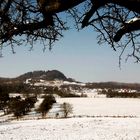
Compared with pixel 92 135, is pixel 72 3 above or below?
above

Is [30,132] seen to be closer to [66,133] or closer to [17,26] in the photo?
[66,133]

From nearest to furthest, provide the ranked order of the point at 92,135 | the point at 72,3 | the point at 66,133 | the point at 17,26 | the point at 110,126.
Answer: the point at 72,3
the point at 17,26
the point at 92,135
the point at 66,133
the point at 110,126

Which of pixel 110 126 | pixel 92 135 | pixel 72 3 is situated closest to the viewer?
pixel 72 3

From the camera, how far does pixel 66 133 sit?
41.5 metres

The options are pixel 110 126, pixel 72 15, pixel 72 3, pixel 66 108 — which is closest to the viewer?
pixel 72 3

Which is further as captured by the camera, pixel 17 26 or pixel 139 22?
pixel 17 26

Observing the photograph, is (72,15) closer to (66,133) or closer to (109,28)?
(109,28)

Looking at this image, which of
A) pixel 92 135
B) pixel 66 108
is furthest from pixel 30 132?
pixel 66 108

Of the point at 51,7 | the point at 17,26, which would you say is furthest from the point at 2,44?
the point at 51,7

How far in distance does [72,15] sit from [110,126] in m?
39.0

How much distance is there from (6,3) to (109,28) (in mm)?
2457

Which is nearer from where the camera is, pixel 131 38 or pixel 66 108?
pixel 131 38

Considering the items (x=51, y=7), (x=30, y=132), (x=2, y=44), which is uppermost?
(x=51, y=7)

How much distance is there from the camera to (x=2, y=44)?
8250mm
